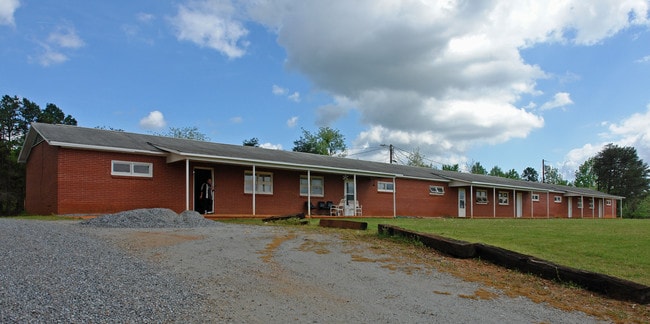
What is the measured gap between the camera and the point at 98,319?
14.5 feet

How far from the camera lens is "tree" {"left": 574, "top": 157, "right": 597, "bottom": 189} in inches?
3174

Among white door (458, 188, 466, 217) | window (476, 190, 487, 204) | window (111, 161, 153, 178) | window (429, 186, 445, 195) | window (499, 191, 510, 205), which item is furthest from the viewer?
window (499, 191, 510, 205)

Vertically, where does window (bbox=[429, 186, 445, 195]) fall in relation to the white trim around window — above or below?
above

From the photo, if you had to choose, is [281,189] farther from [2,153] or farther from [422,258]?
[2,153]

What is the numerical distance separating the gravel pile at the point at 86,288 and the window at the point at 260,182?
1398 cm

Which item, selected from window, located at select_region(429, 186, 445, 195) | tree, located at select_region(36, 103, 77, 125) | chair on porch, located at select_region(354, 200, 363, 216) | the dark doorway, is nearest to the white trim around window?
window, located at select_region(429, 186, 445, 195)

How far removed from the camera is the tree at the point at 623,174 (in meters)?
73.4

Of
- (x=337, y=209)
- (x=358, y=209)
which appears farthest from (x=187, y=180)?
(x=358, y=209)

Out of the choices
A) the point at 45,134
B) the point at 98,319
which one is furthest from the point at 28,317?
the point at 45,134

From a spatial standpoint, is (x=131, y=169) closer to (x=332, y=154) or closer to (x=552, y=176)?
(x=332, y=154)

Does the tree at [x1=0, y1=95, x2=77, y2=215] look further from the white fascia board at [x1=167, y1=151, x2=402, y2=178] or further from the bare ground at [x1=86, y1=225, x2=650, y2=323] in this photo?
the bare ground at [x1=86, y1=225, x2=650, y2=323]

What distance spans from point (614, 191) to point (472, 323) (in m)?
84.0

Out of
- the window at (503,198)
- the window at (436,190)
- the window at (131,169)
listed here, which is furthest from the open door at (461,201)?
the window at (131,169)

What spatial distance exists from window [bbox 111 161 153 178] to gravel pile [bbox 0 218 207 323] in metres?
10.2
